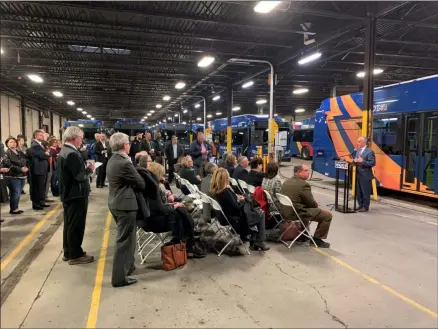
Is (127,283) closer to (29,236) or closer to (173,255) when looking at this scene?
(173,255)

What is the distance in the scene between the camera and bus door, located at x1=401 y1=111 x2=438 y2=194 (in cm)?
784

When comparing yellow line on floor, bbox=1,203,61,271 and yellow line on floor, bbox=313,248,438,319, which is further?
yellow line on floor, bbox=1,203,61,271

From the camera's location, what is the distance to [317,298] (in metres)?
3.47

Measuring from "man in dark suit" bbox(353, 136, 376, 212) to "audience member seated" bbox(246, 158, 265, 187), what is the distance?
2.95 meters

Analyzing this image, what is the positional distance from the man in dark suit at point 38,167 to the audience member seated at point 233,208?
443 centimetres

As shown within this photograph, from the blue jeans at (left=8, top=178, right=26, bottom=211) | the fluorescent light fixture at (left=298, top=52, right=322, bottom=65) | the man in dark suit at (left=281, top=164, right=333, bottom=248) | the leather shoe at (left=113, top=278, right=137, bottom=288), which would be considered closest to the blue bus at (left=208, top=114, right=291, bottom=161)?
the fluorescent light fixture at (left=298, top=52, right=322, bottom=65)

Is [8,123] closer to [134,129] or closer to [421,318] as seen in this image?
[134,129]

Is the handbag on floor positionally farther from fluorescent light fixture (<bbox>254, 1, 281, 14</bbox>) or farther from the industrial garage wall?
the industrial garage wall

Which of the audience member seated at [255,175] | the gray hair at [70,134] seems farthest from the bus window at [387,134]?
the gray hair at [70,134]

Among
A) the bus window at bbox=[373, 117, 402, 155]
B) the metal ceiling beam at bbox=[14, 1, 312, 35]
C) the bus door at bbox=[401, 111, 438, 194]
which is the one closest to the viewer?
the bus door at bbox=[401, 111, 438, 194]

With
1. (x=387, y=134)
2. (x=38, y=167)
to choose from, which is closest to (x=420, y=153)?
(x=387, y=134)

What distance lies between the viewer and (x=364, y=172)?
7617 millimetres

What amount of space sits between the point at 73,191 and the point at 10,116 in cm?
2483

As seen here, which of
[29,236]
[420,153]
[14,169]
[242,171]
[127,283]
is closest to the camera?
[127,283]
